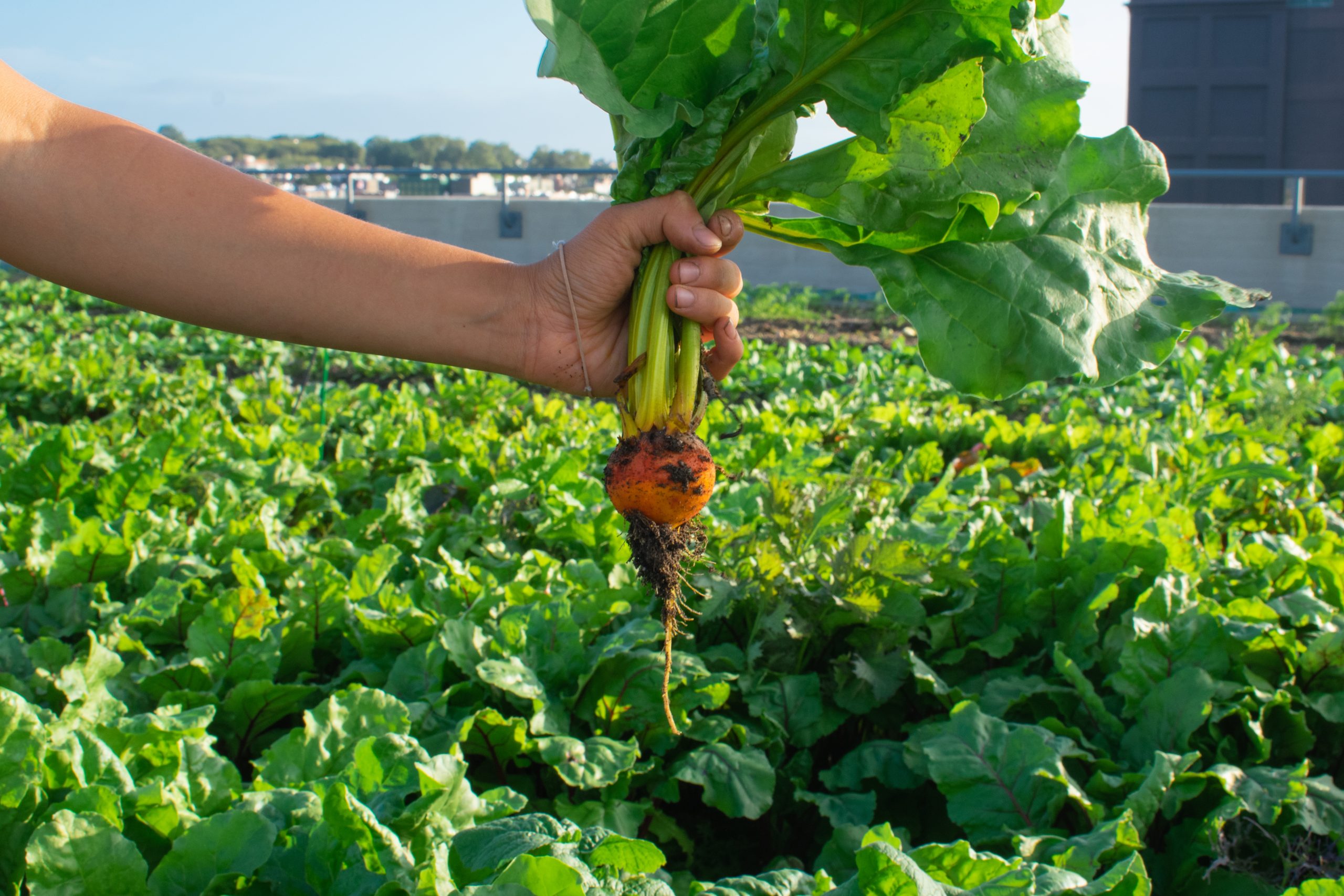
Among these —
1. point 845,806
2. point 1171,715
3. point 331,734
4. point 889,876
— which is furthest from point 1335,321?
point 331,734

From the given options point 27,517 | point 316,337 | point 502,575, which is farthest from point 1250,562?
point 27,517

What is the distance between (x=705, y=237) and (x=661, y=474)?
0.46 metres

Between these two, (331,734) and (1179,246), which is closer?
(331,734)

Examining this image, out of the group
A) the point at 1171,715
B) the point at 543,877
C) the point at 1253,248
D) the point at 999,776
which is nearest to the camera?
the point at 543,877

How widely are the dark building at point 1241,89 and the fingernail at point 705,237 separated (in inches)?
949

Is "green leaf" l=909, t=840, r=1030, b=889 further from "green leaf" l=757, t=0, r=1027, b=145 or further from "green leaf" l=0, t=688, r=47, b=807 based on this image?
"green leaf" l=0, t=688, r=47, b=807

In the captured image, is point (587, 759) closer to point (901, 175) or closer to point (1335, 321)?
point (901, 175)

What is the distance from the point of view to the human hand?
1762mm

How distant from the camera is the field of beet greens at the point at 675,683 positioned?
5.22 feet

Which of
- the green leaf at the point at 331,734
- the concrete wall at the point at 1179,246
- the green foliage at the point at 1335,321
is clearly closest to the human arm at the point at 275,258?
the green leaf at the point at 331,734

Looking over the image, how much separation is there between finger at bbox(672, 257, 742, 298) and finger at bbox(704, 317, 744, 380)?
0.10 m

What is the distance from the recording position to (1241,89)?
76.7ft

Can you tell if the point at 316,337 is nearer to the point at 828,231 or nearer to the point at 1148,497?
the point at 828,231

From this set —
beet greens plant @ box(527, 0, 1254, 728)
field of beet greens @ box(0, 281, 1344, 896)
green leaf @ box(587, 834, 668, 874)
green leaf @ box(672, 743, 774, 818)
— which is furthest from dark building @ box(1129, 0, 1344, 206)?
green leaf @ box(587, 834, 668, 874)
